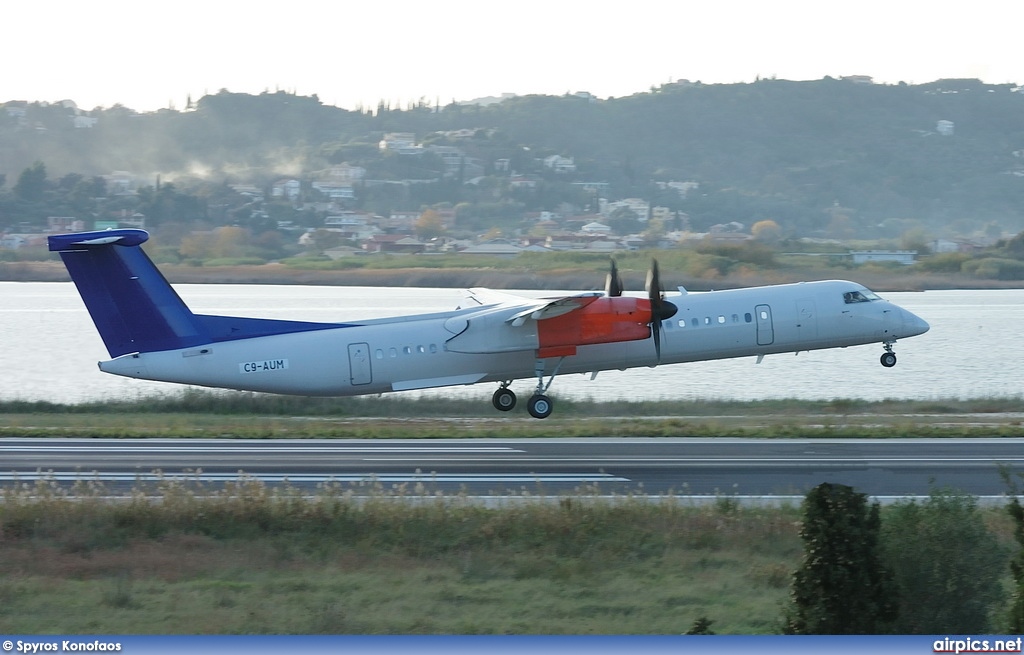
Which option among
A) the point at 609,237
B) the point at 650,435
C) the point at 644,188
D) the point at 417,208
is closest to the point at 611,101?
the point at 644,188

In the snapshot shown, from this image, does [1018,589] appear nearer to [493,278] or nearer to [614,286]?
[614,286]

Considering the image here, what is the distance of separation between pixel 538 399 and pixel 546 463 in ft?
21.5

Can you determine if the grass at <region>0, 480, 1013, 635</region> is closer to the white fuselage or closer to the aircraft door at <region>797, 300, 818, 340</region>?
the white fuselage

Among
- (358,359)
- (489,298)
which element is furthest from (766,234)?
(358,359)

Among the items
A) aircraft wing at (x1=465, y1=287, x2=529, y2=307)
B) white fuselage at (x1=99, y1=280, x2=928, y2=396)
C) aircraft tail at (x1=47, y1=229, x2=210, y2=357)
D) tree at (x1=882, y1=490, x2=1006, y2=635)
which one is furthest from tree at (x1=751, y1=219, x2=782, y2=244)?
tree at (x1=882, y1=490, x2=1006, y2=635)

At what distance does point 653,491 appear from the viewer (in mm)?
20531

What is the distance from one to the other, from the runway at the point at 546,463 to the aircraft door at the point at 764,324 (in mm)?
4223

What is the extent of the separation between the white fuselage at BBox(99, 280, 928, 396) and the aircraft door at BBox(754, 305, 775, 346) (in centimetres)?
3

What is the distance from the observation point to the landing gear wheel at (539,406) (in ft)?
100

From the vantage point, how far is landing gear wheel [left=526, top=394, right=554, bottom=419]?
100ft

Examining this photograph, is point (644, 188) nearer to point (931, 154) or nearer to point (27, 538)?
point (931, 154)

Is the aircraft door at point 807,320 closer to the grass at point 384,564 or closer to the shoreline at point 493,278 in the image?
the grass at point 384,564

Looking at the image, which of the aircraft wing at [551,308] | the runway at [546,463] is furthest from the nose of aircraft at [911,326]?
the aircraft wing at [551,308]
